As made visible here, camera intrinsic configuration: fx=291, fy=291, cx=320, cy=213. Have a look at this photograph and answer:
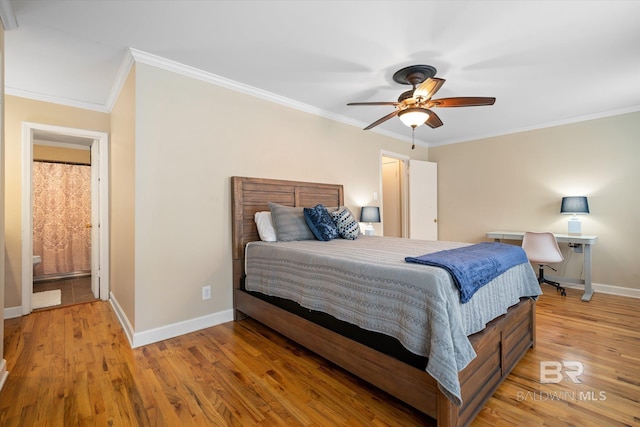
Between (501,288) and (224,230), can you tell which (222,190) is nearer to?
(224,230)

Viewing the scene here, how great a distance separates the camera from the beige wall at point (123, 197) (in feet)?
8.24

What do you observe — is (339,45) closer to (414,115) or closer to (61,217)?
(414,115)

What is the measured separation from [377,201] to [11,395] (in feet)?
14.0

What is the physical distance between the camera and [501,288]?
1890 millimetres

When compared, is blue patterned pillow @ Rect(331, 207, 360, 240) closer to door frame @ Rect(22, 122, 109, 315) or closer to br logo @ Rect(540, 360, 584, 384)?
br logo @ Rect(540, 360, 584, 384)

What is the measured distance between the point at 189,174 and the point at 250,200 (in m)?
0.65

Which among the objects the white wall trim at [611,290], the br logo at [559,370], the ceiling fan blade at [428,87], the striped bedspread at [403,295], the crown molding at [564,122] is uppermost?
the crown molding at [564,122]

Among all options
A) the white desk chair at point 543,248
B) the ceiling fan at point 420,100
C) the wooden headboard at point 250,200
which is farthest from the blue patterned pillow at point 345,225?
the white desk chair at point 543,248

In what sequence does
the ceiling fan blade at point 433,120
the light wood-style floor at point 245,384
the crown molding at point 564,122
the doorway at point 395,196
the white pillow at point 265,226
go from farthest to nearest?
1. the doorway at point 395,196
2. the crown molding at point 564,122
3. the white pillow at point 265,226
4. the ceiling fan blade at point 433,120
5. the light wood-style floor at point 245,384

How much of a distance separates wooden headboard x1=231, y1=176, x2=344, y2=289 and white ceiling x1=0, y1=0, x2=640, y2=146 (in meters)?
1.03

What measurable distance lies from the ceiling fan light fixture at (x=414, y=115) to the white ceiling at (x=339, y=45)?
1.41 ft

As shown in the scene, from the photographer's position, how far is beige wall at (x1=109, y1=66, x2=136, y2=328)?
8.24 ft

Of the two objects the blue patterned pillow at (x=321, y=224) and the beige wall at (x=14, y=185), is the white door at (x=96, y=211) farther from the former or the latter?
the blue patterned pillow at (x=321, y=224)

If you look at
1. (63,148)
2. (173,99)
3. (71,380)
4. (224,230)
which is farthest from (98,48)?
(63,148)
